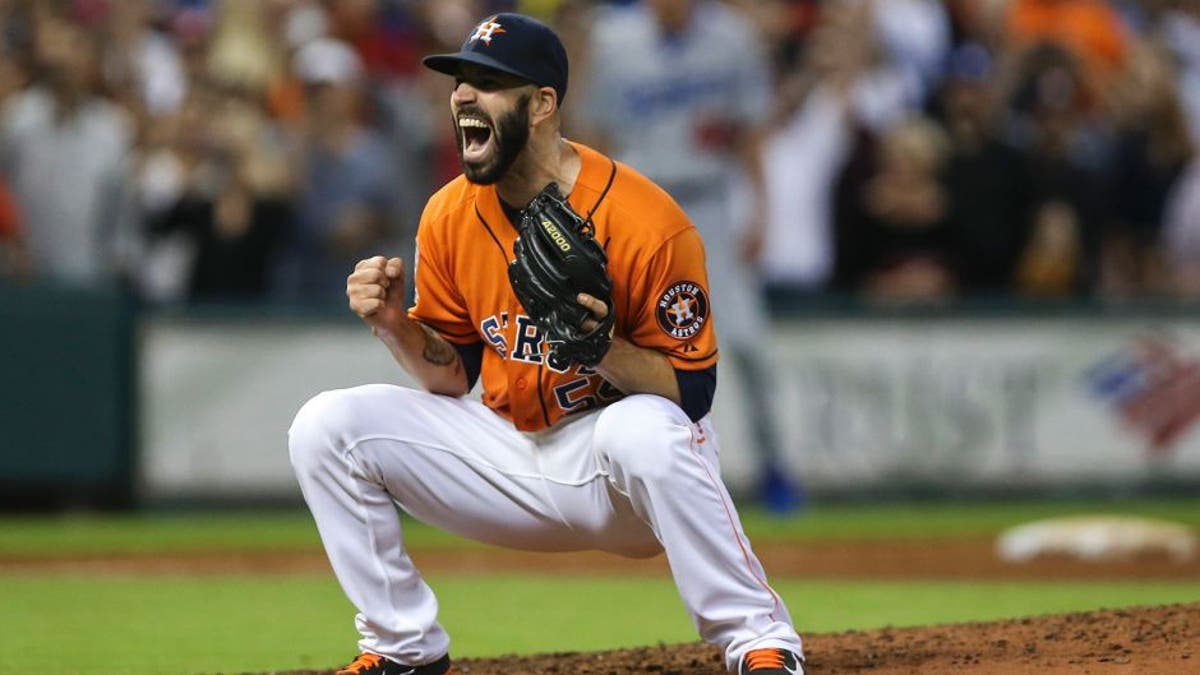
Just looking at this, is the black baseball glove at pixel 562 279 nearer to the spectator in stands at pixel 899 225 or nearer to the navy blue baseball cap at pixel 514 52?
the navy blue baseball cap at pixel 514 52

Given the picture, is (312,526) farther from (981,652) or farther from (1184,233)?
(981,652)

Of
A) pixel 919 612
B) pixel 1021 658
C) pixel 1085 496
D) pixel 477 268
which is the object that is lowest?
pixel 1085 496

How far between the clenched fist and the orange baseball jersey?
0.92 ft

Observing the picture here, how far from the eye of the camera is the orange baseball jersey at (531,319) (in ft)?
15.9

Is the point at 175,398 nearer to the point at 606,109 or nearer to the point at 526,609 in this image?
the point at 606,109

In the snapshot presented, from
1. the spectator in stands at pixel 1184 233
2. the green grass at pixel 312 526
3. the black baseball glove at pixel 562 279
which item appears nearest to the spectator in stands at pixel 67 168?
the green grass at pixel 312 526

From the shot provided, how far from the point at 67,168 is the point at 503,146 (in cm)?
681

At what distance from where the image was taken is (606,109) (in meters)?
10.2

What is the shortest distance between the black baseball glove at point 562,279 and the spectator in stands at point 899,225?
22.8 feet

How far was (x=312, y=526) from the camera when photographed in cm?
1075

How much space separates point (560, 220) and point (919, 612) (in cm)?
325

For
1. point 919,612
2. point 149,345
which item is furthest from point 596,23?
point 919,612

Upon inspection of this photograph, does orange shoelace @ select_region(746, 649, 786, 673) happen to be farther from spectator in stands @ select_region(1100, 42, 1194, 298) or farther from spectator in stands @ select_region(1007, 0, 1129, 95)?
spectator in stands @ select_region(1007, 0, 1129, 95)

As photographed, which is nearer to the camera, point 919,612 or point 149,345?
point 919,612
